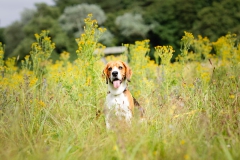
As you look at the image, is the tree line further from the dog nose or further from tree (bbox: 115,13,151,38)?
the dog nose

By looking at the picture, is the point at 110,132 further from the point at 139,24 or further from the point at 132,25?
the point at 139,24

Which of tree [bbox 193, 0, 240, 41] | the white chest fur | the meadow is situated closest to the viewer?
the meadow

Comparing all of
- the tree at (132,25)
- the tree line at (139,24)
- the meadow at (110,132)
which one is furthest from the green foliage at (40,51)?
the tree at (132,25)

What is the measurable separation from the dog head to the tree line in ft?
70.2

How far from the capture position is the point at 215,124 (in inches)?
136

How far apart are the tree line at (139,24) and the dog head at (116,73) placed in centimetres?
2139

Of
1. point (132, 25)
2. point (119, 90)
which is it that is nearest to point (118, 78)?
point (119, 90)

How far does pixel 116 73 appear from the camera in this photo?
4.43m

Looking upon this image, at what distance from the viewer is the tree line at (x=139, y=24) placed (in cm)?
2536

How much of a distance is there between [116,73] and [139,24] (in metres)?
26.4

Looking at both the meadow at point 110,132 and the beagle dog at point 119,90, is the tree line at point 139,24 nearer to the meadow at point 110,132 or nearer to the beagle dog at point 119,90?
the meadow at point 110,132

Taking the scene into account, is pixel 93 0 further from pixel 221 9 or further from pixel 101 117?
pixel 101 117

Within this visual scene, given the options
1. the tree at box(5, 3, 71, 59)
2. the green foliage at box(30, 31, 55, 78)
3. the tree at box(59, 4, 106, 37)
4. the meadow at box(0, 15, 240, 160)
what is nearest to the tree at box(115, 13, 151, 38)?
the tree at box(59, 4, 106, 37)

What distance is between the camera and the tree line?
83.2 feet
